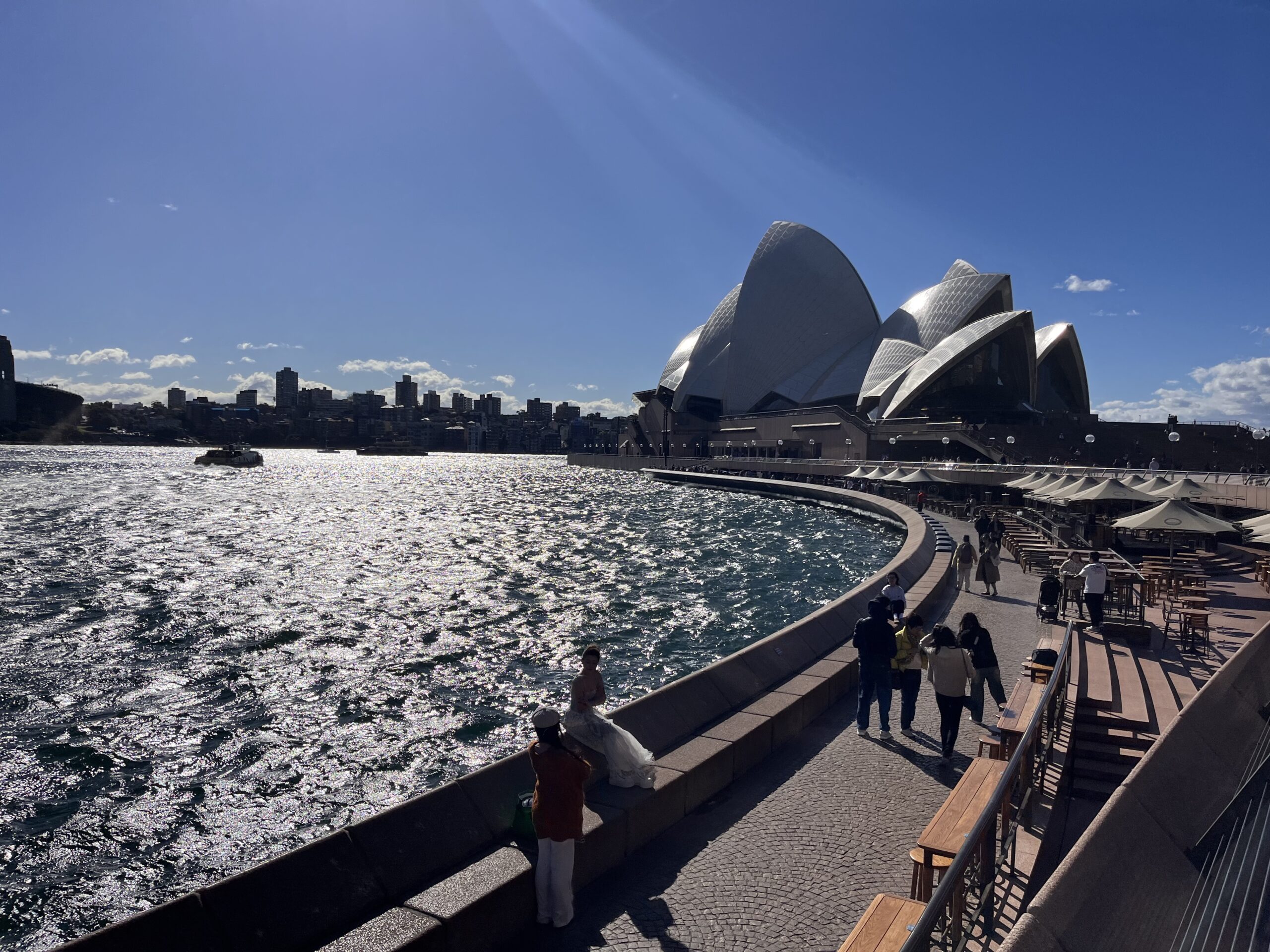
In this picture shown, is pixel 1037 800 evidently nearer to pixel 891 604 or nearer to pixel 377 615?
pixel 891 604

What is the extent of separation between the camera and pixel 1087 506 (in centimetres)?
2472

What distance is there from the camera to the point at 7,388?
14312cm

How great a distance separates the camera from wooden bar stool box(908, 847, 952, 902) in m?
3.97

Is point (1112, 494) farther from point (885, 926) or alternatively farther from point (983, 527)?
point (885, 926)

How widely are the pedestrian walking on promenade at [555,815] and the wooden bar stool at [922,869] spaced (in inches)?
64.4

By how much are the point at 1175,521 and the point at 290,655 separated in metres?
15.1

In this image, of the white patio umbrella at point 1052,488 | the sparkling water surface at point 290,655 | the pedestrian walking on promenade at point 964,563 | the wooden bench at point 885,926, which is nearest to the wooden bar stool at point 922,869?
the wooden bench at point 885,926

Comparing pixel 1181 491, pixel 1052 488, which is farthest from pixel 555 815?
pixel 1052 488

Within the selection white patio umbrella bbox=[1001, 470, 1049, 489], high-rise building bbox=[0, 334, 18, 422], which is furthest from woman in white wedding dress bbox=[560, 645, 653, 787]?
high-rise building bbox=[0, 334, 18, 422]

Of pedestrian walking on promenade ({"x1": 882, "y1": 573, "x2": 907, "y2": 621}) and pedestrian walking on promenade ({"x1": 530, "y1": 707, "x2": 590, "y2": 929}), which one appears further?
pedestrian walking on promenade ({"x1": 882, "y1": 573, "x2": 907, "y2": 621})

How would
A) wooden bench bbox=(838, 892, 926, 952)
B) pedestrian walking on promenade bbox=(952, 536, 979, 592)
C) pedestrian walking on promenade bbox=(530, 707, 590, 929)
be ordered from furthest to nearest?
1. pedestrian walking on promenade bbox=(952, 536, 979, 592)
2. pedestrian walking on promenade bbox=(530, 707, 590, 929)
3. wooden bench bbox=(838, 892, 926, 952)

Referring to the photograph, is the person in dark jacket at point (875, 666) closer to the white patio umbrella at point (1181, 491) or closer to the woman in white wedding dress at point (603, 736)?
the woman in white wedding dress at point (603, 736)

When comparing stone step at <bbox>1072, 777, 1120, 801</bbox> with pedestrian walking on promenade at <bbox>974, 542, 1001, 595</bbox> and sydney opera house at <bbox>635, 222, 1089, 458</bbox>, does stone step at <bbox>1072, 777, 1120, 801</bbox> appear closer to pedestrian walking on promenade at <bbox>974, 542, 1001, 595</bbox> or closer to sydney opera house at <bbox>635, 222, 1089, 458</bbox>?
pedestrian walking on promenade at <bbox>974, 542, 1001, 595</bbox>

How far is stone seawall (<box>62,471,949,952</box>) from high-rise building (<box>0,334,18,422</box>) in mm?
162426
